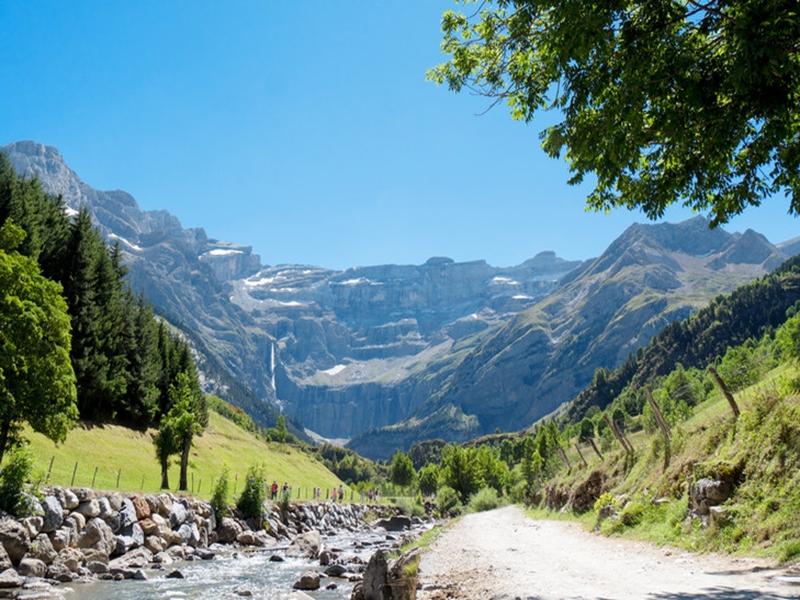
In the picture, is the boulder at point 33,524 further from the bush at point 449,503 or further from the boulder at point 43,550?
the bush at point 449,503

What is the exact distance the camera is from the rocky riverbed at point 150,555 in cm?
2381

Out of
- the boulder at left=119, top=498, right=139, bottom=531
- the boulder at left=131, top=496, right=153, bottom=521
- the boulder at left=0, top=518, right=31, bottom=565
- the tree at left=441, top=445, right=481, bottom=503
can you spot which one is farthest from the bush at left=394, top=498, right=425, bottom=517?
the boulder at left=0, top=518, right=31, bottom=565

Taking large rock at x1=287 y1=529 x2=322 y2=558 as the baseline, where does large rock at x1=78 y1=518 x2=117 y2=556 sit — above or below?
above

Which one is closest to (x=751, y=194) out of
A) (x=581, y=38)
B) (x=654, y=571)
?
(x=581, y=38)

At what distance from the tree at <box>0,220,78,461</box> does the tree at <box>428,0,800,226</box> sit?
27.5 meters

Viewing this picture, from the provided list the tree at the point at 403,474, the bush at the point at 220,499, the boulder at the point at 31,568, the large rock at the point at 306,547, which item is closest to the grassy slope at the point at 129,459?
the bush at the point at 220,499

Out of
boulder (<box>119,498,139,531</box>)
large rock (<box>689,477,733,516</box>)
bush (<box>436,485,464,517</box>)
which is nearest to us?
large rock (<box>689,477,733,516</box>)

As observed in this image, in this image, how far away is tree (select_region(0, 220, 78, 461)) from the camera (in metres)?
29.3

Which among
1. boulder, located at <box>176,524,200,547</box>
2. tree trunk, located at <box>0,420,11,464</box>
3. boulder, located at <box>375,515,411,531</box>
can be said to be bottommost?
boulder, located at <box>375,515,411,531</box>

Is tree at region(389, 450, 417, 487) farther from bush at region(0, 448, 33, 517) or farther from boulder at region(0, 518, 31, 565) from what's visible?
boulder at region(0, 518, 31, 565)

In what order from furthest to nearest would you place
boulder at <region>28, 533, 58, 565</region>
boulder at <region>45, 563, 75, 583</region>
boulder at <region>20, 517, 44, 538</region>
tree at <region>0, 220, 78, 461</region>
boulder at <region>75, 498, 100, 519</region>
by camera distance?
1. boulder at <region>75, 498, 100, 519</region>
2. tree at <region>0, 220, 78, 461</region>
3. boulder at <region>20, 517, 44, 538</region>
4. boulder at <region>28, 533, 58, 565</region>
5. boulder at <region>45, 563, 75, 583</region>

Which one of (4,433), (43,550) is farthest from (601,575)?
(4,433)

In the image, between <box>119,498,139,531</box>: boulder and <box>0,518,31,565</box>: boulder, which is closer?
<box>0,518,31,565</box>: boulder

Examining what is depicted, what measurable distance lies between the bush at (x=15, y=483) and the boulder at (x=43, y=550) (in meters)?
1.53
